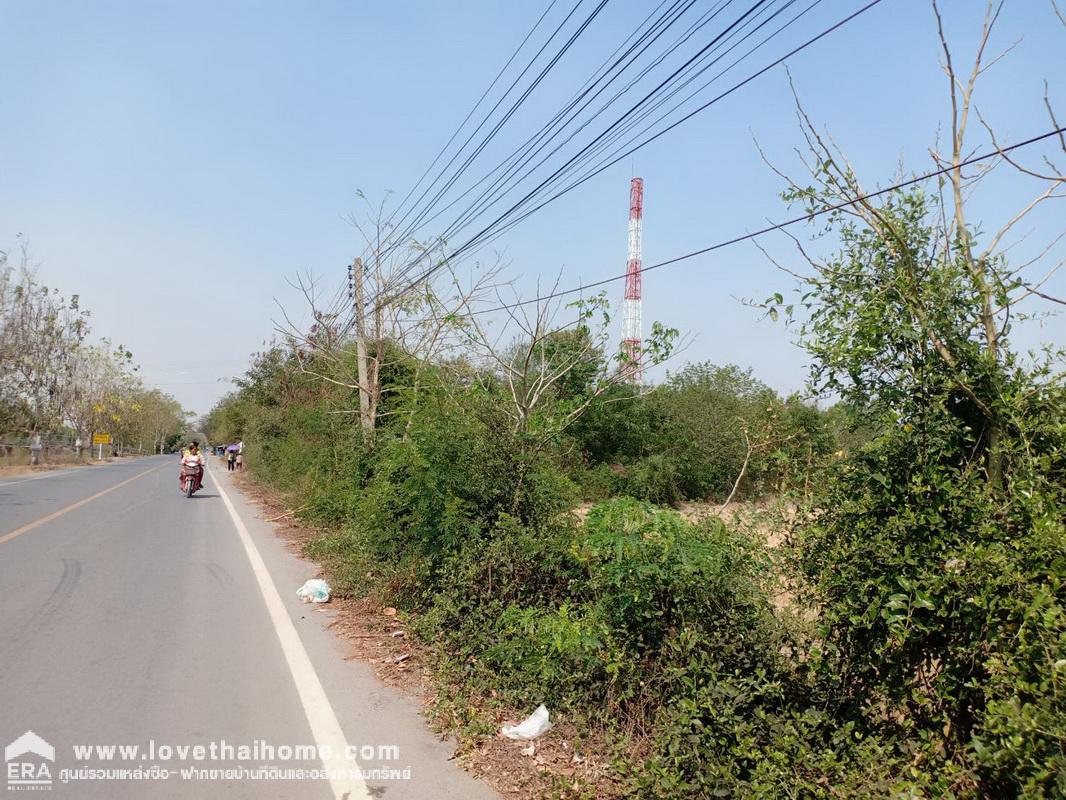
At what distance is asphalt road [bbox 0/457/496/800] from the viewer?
387 centimetres

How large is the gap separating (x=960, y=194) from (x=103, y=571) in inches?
378

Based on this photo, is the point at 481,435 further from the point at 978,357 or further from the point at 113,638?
the point at 978,357

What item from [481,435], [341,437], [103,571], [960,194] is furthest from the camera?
[341,437]

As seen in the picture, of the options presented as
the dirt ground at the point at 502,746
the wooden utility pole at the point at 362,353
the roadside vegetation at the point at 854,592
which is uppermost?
the wooden utility pole at the point at 362,353

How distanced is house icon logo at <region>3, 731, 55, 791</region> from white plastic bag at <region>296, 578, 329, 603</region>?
3777 millimetres

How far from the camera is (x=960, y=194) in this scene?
3703 millimetres

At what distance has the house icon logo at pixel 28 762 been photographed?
3730mm

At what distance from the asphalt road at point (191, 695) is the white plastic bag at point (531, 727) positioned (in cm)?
41

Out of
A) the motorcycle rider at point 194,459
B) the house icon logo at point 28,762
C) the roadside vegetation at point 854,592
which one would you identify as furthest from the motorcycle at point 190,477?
the house icon logo at point 28,762

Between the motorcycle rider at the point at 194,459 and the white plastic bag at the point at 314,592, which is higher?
the motorcycle rider at the point at 194,459

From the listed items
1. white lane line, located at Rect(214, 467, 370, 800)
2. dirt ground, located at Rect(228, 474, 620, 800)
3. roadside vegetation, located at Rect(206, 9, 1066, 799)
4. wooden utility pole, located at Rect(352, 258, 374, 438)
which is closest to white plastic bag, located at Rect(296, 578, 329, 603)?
white lane line, located at Rect(214, 467, 370, 800)

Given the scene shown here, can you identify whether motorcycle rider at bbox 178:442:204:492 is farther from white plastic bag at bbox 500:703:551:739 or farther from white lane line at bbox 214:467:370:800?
white plastic bag at bbox 500:703:551:739

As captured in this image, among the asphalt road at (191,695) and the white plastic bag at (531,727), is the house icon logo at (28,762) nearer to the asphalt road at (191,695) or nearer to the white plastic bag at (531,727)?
the asphalt road at (191,695)

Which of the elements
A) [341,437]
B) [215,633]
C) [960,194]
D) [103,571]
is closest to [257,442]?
[341,437]
